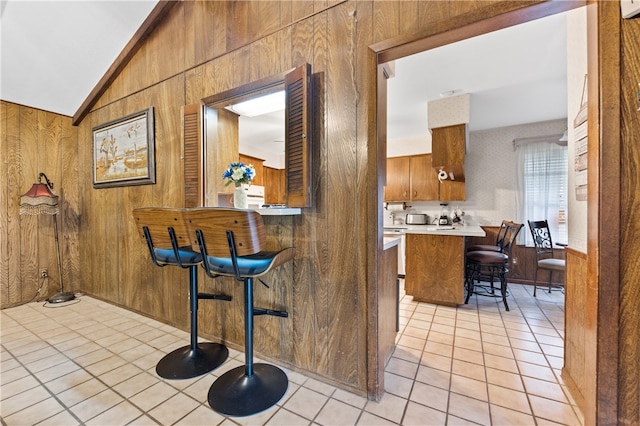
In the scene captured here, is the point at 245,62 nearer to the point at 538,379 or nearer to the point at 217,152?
the point at 217,152

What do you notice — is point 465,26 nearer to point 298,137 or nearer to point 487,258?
point 298,137

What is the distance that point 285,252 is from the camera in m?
1.65

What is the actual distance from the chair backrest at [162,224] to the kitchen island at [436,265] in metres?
2.53

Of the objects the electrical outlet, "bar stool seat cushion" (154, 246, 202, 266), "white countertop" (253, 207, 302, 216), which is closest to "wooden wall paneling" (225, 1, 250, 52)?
"white countertop" (253, 207, 302, 216)

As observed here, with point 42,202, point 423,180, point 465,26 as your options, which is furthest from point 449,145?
point 42,202

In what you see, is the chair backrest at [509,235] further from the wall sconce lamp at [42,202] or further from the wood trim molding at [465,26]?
the wall sconce lamp at [42,202]

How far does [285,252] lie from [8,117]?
3943 mm

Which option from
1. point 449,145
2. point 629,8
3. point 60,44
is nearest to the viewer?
point 629,8

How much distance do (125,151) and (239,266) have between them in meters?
2.36

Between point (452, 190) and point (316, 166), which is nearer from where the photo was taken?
point (316, 166)

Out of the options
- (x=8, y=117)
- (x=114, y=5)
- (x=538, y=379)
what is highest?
(x=114, y=5)

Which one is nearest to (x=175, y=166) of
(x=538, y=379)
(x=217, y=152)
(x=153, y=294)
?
(x=217, y=152)

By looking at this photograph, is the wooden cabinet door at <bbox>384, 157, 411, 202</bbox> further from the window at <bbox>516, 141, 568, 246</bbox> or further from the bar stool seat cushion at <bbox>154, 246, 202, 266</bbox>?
the bar stool seat cushion at <bbox>154, 246, 202, 266</bbox>

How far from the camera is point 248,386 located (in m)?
1.59
